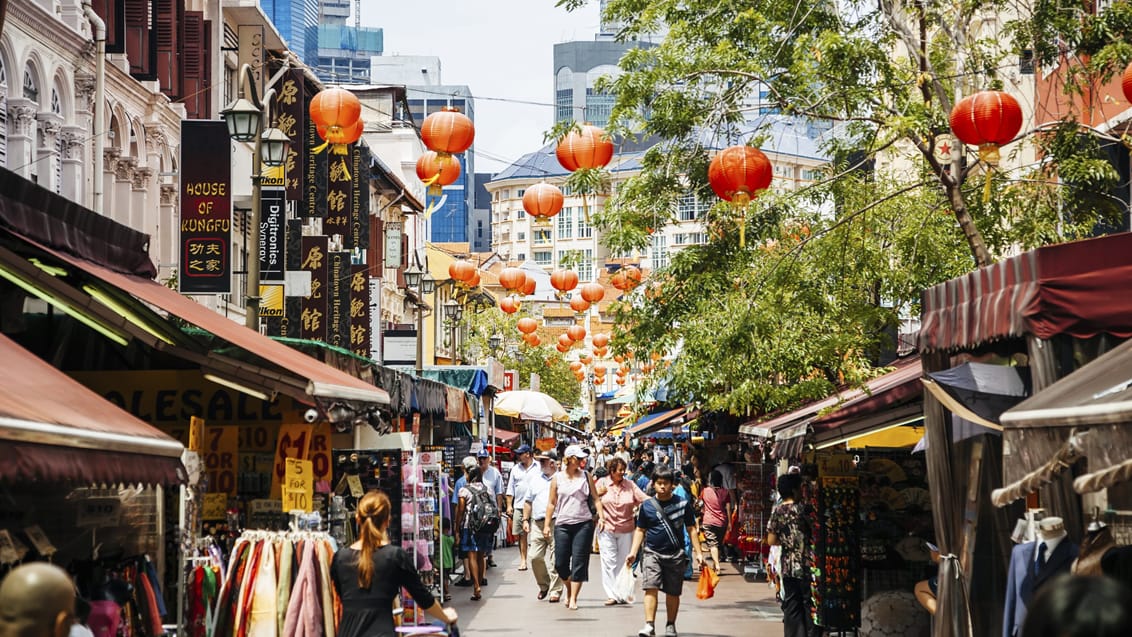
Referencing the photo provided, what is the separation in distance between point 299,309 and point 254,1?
28.5 ft

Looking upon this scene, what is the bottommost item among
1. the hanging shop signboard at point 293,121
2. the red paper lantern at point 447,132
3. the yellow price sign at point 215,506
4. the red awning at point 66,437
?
the yellow price sign at point 215,506

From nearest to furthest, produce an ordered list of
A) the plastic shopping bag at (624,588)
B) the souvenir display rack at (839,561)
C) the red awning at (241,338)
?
1. the red awning at (241,338)
2. the souvenir display rack at (839,561)
3. the plastic shopping bag at (624,588)

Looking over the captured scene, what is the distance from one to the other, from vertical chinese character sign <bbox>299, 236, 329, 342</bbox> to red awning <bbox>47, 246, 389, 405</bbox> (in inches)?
587

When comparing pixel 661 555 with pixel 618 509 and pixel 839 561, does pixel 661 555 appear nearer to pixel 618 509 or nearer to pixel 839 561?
pixel 618 509

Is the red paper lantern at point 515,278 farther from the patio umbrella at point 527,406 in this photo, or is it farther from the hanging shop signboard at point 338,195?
the patio umbrella at point 527,406

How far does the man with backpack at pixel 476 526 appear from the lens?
20.6 m

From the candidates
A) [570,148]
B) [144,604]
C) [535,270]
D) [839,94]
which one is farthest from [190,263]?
[535,270]

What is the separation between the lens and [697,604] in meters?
19.9

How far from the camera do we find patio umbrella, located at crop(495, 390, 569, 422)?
3180 centimetres

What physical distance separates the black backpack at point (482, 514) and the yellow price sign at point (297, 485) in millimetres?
9484

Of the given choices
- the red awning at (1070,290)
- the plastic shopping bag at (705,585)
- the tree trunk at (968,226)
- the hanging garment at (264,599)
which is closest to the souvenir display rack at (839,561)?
the tree trunk at (968,226)

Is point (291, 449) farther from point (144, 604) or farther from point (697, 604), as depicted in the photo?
point (697, 604)

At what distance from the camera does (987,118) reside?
480 inches

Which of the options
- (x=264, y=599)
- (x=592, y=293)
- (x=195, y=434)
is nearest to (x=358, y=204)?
(x=592, y=293)
